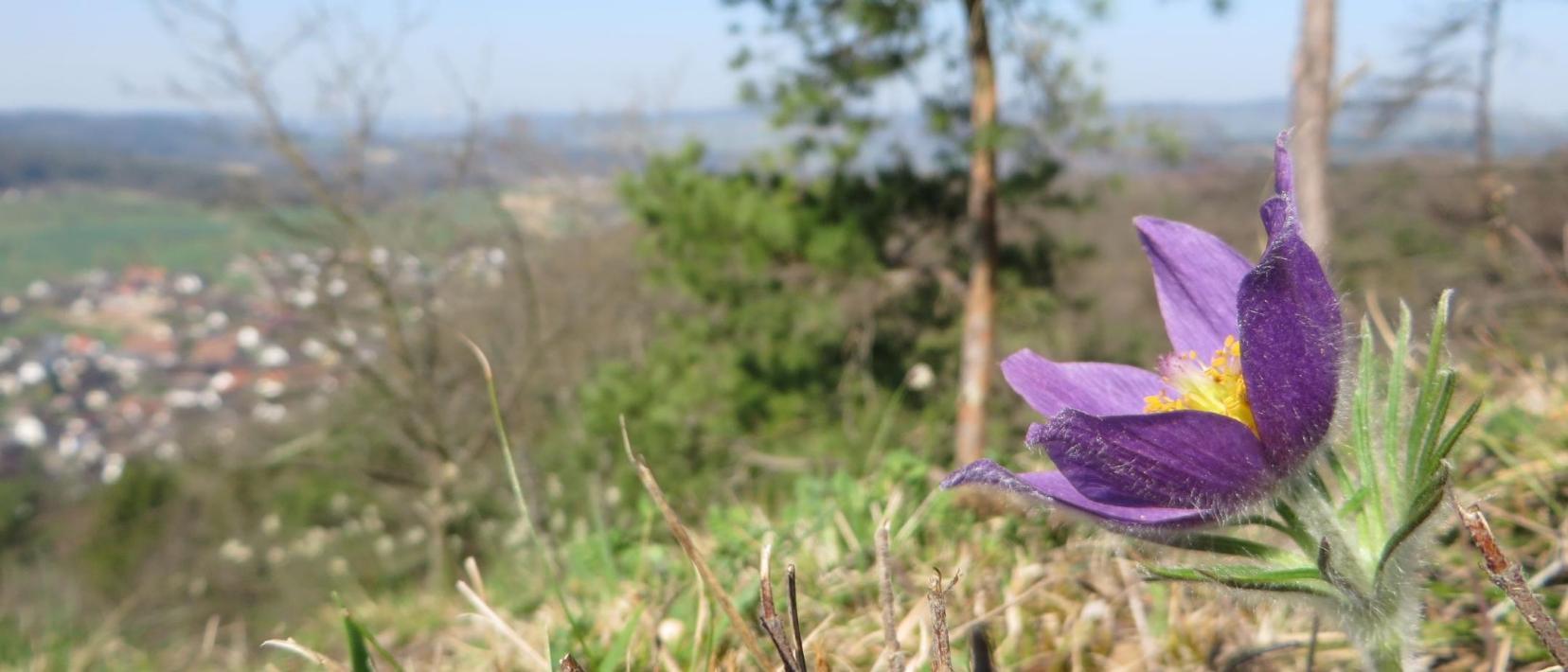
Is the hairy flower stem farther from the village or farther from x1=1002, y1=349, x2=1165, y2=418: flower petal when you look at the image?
the village

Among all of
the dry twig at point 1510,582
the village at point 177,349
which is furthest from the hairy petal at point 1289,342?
the village at point 177,349

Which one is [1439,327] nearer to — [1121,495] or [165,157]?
[1121,495]

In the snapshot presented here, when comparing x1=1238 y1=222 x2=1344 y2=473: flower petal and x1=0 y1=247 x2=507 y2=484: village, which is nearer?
x1=1238 y1=222 x2=1344 y2=473: flower petal

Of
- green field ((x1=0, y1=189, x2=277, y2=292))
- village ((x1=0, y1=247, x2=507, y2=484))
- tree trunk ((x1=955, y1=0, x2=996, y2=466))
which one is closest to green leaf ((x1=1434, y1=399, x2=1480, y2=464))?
tree trunk ((x1=955, y1=0, x2=996, y2=466))

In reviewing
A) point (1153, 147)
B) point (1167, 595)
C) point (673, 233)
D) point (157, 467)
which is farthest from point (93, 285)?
point (1167, 595)

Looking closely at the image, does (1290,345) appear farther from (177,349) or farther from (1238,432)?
(177,349)

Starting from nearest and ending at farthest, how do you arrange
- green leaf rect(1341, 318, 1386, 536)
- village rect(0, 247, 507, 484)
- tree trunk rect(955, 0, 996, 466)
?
green leaf rect(1341, 318, 1386, 536), tree trunk rect(955, 0, 996, 466), village rect(0, 247, 507, 484)

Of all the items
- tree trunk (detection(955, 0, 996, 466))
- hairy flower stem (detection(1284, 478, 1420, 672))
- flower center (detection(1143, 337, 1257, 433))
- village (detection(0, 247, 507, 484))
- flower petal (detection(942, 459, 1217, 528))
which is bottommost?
village (detection(0, 247, 507, 484))

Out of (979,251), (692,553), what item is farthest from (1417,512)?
(979,251)
